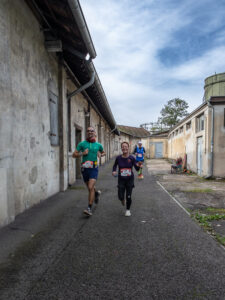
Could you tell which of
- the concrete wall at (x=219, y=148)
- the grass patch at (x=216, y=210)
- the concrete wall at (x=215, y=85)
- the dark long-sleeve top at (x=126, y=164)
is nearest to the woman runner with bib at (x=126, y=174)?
the dark long-sleeve top at (x=126, y=164)

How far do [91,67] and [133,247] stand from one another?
5.43m

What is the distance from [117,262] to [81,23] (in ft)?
14.3

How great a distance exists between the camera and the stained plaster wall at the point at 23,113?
3.52 meters

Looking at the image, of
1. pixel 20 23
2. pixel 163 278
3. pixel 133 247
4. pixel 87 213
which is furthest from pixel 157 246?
pixel 20 23

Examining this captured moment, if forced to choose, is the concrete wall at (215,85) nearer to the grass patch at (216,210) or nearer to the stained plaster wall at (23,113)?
the grass patch at (216,210)

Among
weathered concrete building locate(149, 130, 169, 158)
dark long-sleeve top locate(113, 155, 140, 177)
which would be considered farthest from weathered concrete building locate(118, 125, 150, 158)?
dark long-sleeve top locate(113, 155, 140, 177)

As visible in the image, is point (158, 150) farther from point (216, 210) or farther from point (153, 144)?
point (216, 210)

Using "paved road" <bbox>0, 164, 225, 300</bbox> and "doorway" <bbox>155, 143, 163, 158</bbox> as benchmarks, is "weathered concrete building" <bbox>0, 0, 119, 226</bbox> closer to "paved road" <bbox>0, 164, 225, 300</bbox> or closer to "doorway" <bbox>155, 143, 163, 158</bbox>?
"paved road" <bbox>0, 164, 225, 300</bbox>

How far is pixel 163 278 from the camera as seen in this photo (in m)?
2.17

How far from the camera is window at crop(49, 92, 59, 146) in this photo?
5953 millimetres

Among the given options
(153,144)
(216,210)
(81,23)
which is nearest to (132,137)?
(153,144)

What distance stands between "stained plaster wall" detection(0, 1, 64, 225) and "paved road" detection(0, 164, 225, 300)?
1.02 meters

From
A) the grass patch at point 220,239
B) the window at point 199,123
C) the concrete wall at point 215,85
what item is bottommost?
the grass patch at point 220,239

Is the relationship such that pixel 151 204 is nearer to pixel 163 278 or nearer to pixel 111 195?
pixel 111 195
